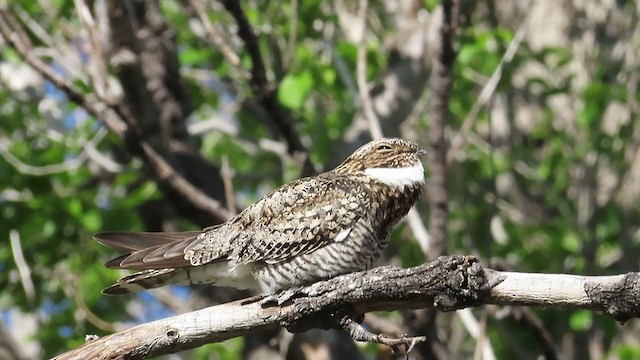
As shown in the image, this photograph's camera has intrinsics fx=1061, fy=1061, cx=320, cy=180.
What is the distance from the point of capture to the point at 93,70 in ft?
19.8

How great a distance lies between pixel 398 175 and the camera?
15.8 feet

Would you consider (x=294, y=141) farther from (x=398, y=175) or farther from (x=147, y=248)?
(x=147, y=248)

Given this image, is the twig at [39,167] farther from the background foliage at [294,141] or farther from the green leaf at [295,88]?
the green leaf at [295,88]

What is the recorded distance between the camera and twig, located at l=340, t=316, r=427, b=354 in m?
3.58

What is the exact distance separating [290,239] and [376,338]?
3.53 feet

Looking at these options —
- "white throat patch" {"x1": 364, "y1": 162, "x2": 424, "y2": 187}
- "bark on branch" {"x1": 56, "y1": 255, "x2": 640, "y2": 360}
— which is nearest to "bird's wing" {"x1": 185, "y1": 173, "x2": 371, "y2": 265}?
"white throat patch" {"x1": 364, "y1": 162, "x2": 424, "y2": 187}

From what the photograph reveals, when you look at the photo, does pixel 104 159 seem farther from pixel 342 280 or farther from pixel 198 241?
pixel 342 280

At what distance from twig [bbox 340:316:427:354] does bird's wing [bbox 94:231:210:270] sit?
36.4 inches

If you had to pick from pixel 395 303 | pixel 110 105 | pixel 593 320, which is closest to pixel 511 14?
pixel 593 320

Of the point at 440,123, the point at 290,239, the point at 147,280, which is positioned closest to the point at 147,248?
the point at 147,280

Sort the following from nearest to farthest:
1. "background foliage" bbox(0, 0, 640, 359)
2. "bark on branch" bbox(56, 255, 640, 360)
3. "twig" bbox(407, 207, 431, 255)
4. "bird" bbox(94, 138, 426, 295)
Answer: "bark on branch" bbox(56, 255, 640, 360) → "bird" bbox(94, 138, 426, 295) → "twig" bbox(407, 207, 431, 255) → "background foliage" bbox(0, 0, 640, 359)

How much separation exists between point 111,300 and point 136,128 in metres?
A: 3.20

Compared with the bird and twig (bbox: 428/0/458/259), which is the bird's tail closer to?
the bird

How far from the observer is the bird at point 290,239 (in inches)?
176
